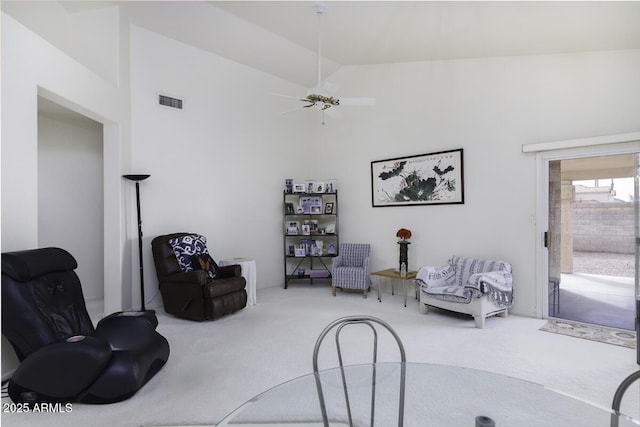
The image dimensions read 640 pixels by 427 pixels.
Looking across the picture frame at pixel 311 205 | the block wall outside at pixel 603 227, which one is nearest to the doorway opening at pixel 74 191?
the picture frame at pixel 311 205

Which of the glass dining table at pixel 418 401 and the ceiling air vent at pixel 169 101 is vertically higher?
the ceiling air vent at pixel 169 101

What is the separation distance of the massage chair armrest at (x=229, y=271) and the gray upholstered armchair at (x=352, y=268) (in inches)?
62.2

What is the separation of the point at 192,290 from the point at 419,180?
355 cm

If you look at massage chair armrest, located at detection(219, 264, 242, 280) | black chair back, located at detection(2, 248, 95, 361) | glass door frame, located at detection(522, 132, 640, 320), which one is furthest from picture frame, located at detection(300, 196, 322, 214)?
black chair back, located at detection(2, 248, 95, 361)

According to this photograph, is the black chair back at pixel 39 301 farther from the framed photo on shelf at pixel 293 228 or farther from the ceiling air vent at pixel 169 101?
the framed photo on shelf at pixel 293 228

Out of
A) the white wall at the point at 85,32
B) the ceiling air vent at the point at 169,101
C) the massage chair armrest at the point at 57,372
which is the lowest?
the massage chair armrest at the point at 57,372

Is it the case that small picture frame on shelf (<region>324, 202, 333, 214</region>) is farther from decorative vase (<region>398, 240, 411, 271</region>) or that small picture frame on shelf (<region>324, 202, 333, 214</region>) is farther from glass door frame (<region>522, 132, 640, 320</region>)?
glass door frame (<region>522, 132, 640, 320</region>)

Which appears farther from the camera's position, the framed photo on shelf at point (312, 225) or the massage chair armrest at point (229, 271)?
the framed photo on shelf at point (312, 225)

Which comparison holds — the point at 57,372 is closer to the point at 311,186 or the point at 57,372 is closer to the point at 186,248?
the point at 186,248

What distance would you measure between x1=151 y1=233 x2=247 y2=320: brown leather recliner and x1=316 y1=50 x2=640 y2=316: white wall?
2.49 meters

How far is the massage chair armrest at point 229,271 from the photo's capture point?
4594 mm

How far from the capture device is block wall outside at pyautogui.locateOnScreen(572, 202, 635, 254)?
12.3 feet

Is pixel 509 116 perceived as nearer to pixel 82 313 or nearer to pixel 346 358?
pixel 346 358

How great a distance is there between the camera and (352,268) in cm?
541
